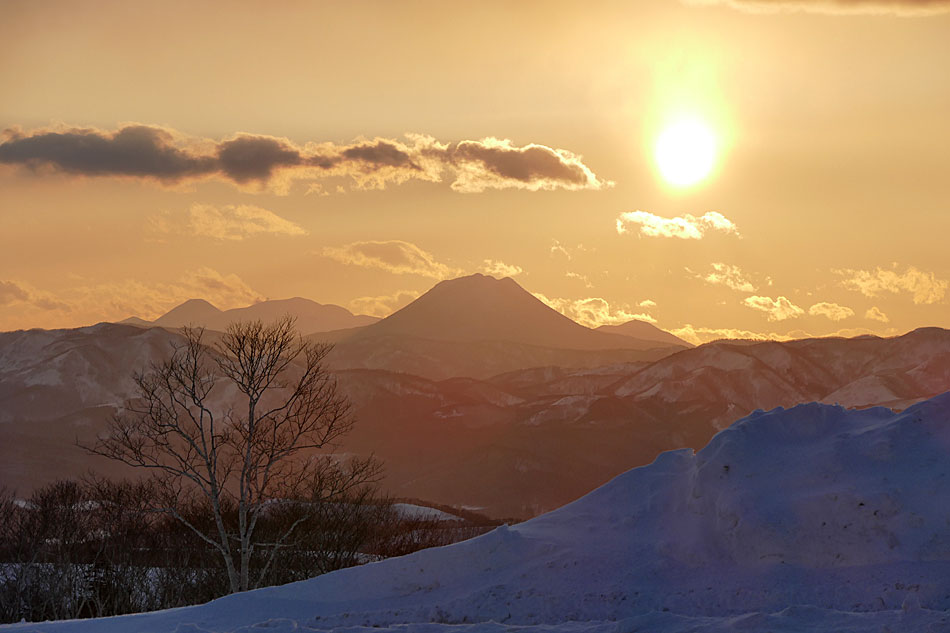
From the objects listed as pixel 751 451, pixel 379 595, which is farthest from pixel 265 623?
pixel 751 451

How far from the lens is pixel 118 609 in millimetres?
54938

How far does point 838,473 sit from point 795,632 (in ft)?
16.2

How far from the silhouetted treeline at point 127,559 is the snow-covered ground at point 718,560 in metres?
27.8

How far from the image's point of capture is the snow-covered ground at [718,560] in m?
16.1

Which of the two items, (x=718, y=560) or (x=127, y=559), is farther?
(x=127, y=559)

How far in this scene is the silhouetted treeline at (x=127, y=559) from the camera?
172 ft

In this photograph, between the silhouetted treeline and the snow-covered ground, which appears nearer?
the snow-covered ground

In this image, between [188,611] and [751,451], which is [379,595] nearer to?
[188,611]

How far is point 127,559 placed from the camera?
6341 centimetres

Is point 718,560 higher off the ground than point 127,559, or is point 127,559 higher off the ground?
point 127,559

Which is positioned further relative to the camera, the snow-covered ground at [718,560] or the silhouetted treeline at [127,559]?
the silhouetted treeline at [127,559]

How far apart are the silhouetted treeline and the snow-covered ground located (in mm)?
27823

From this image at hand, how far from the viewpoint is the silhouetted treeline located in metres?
52.3

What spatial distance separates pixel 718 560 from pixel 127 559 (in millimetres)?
54810
